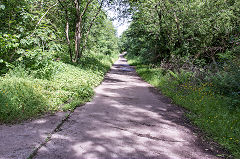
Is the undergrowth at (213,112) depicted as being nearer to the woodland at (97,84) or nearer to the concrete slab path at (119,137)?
the woodland at (97,84)

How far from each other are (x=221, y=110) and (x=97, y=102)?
4351mm

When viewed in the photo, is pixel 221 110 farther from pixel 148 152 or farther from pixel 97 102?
pixel 97 102

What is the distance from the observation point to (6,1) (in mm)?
7902

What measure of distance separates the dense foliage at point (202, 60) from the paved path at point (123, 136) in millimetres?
810

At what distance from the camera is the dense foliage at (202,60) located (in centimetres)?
529

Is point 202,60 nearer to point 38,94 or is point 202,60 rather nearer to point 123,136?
point 123,136

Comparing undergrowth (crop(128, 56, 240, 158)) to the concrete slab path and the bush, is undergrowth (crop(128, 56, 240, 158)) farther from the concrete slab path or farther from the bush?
the bush

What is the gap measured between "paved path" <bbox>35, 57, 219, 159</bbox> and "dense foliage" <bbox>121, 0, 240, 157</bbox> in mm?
810

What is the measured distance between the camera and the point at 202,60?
39.8 ft

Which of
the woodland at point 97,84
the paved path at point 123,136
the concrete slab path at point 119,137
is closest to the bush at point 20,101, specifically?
the woodland at point 97,84

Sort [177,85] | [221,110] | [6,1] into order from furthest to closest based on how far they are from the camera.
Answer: [177,85] < [6,1] < [221,110]

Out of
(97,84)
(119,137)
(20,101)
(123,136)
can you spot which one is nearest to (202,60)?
(97,84)

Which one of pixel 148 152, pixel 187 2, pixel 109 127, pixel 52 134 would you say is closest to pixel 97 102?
pixel 109 127

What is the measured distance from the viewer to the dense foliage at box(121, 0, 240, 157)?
5.29 metres
